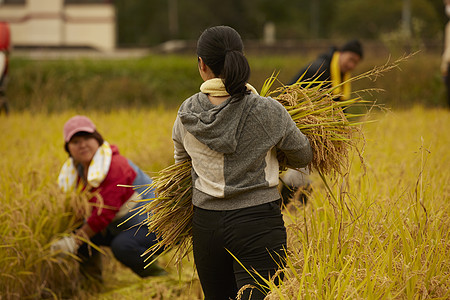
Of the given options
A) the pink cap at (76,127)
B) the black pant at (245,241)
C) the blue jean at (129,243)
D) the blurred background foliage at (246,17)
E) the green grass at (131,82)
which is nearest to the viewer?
the black pant at (245,241)

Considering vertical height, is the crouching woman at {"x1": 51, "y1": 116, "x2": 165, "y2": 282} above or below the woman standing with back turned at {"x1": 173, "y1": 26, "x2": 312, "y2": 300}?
below

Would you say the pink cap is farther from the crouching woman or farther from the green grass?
the green grass

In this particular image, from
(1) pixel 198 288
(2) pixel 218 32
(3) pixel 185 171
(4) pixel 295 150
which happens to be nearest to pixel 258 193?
(4) pixel 295 150

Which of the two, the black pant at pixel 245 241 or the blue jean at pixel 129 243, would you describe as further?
the blue jean at pixel 129 243

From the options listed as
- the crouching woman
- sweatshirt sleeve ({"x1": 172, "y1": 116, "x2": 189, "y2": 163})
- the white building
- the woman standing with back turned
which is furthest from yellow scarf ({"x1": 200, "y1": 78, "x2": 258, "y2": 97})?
the white building

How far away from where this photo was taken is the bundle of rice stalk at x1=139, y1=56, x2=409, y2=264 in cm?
264

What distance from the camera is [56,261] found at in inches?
147

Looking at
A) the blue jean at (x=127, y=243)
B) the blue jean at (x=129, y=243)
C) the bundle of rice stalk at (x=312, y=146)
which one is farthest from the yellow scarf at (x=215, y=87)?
the blue jean at (x=129, y=243)

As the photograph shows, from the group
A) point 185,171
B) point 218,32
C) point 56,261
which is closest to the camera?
point 218,32

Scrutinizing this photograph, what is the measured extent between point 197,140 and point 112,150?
1.70 meters

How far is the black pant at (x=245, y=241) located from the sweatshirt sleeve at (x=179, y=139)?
0.92ft

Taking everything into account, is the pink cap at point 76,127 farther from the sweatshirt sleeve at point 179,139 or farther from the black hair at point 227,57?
the black hair at point 227,57

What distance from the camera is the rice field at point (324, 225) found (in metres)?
2.26

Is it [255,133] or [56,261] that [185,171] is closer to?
[255,133]
